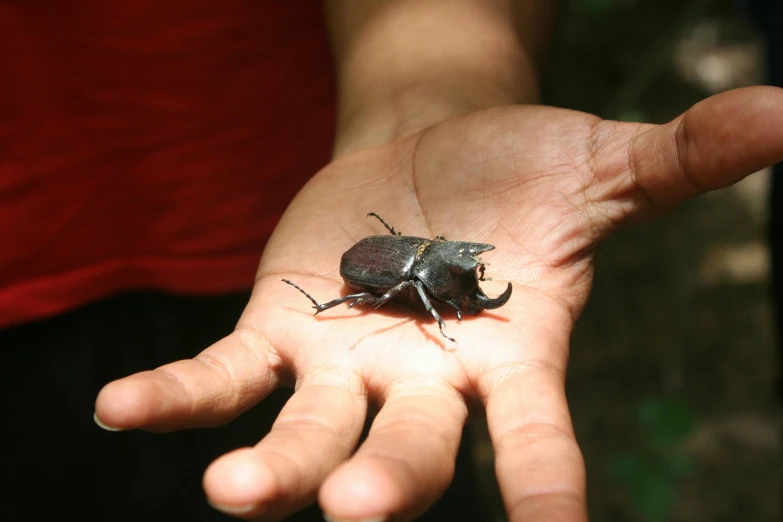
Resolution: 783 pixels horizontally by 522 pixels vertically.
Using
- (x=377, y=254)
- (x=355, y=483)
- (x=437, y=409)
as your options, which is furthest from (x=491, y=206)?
Answer: (x=355, y=483)

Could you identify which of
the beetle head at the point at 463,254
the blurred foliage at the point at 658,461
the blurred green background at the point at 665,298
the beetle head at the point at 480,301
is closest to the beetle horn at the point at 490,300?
the beetle head at the point at 480,301

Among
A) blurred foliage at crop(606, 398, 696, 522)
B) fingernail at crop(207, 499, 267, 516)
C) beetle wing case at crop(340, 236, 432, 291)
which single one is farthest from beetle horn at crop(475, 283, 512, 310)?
blurred foliage at crop(606, 398, 696, 522)

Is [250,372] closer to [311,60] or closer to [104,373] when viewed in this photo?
[104,373]

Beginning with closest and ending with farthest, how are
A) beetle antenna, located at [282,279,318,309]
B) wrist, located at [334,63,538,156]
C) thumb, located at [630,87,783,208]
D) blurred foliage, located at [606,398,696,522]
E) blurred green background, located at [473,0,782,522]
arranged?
thumb, located at [630,87,783,208], beetle antenna, located at [282,279,318,309], wrist, located at [334,63,538,156], blurred foliage, located at [606,398,696,522], blurred green background, located at [473,0,782,522]

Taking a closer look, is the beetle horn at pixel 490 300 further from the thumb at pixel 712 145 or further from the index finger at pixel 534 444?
the thumb at pixel 712 145

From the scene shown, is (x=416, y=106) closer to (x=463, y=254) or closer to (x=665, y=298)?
(x=463, y=254)

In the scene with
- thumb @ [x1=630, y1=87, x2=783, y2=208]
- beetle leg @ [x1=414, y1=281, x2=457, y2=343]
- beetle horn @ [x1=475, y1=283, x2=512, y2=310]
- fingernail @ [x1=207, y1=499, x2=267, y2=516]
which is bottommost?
beetle leg @ [x1=414, y1=281, x2=457, y2=343]

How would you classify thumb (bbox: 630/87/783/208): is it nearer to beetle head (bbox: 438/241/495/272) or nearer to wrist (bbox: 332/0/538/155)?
beetle head (bbox: 438/241/495/272)
